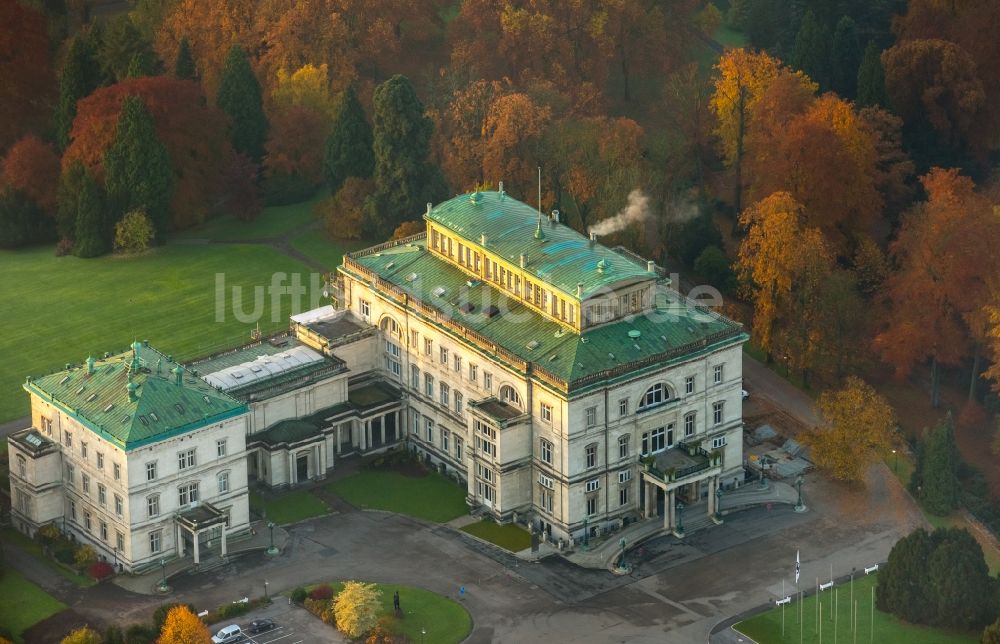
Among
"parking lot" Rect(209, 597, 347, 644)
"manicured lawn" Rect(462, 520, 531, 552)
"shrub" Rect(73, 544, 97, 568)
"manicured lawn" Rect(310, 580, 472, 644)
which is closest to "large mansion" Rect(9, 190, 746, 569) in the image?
"shrub" Rect(73, 544, 97, 568)

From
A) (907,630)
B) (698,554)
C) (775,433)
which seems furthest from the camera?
(775,433)

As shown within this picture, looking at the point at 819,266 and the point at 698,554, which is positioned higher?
the point at 819,266

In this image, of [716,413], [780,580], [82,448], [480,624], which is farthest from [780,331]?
[82,448]

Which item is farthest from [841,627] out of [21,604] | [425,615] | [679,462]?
[21,604]

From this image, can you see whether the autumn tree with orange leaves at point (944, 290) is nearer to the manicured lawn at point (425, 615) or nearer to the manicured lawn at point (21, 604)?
the manicured lawn at point (425, 615)

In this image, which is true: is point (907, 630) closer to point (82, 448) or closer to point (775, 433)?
point (775, 433)

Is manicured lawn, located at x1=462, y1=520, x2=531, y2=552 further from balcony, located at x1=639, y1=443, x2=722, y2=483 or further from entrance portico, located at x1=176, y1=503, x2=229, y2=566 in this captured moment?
entrance portico, located at x1=176, y1=503, x2=229, y2=566
